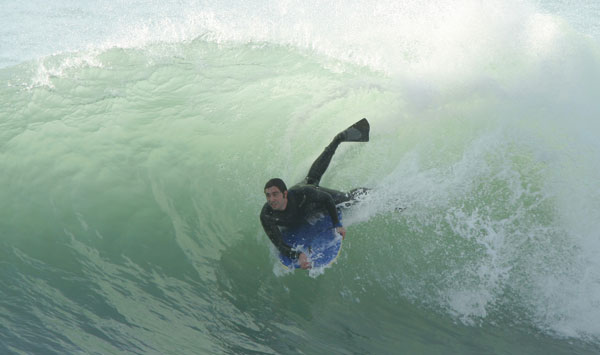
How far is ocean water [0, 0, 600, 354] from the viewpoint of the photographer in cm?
401

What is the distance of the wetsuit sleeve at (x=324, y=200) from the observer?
3959mm

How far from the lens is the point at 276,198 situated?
3668 mm

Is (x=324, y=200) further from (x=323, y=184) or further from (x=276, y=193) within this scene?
(x=323, y=184)

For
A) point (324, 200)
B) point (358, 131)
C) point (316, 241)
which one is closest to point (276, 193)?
point (324, 200)

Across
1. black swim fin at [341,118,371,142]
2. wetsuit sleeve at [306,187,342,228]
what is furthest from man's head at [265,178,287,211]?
black swim fin at [341,118,371,142]

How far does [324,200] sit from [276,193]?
1.68 feet

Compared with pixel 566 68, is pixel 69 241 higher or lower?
lower

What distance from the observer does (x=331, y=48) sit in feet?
22.7

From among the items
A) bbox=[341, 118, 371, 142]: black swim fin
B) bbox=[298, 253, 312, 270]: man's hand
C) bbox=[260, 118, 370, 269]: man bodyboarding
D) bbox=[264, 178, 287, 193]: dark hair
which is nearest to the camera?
bbox=[264, 178, 287, 193]: dark hair

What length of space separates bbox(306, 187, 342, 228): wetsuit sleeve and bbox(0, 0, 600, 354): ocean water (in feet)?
1.79

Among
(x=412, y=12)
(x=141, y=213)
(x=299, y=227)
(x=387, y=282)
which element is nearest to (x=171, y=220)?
(x=141, y=213)

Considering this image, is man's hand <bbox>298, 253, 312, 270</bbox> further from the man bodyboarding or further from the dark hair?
the dark hair

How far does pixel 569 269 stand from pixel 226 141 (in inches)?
147

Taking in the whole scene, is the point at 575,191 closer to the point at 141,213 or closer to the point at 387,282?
the point at 387,282
